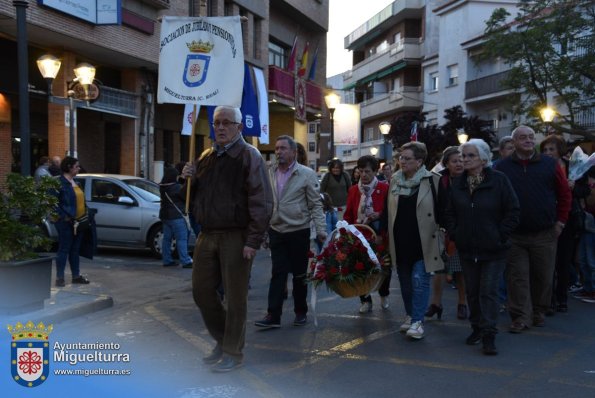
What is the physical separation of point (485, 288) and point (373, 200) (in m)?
1.99

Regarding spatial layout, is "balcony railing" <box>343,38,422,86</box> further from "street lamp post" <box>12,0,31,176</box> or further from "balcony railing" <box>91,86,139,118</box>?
"street lamp post" <box>12,0,31,176</box>

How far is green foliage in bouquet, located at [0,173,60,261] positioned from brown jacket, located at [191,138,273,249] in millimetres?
2683

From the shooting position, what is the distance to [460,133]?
3266cm

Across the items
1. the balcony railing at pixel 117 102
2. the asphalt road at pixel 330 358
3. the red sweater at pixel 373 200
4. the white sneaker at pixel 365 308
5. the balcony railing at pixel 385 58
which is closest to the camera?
the asphalt road at pixel 330 358

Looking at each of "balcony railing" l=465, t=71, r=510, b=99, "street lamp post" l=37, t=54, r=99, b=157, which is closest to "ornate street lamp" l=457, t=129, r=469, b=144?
"balcony railing" l=465, t=71, r=510, b=99

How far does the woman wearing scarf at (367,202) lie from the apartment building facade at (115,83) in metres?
8.09

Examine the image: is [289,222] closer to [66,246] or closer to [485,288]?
[485,288]

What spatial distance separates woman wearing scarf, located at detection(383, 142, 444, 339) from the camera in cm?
625

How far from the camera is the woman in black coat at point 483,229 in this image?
5812mm

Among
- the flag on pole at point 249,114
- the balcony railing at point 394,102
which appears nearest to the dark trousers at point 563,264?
the flag on pole at point 249,114

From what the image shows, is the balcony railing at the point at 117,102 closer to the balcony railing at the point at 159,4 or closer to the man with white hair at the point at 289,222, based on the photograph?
the balcony railing at the point at 159,4

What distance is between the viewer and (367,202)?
25.2 feet

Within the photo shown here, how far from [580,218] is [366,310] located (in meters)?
2.89
